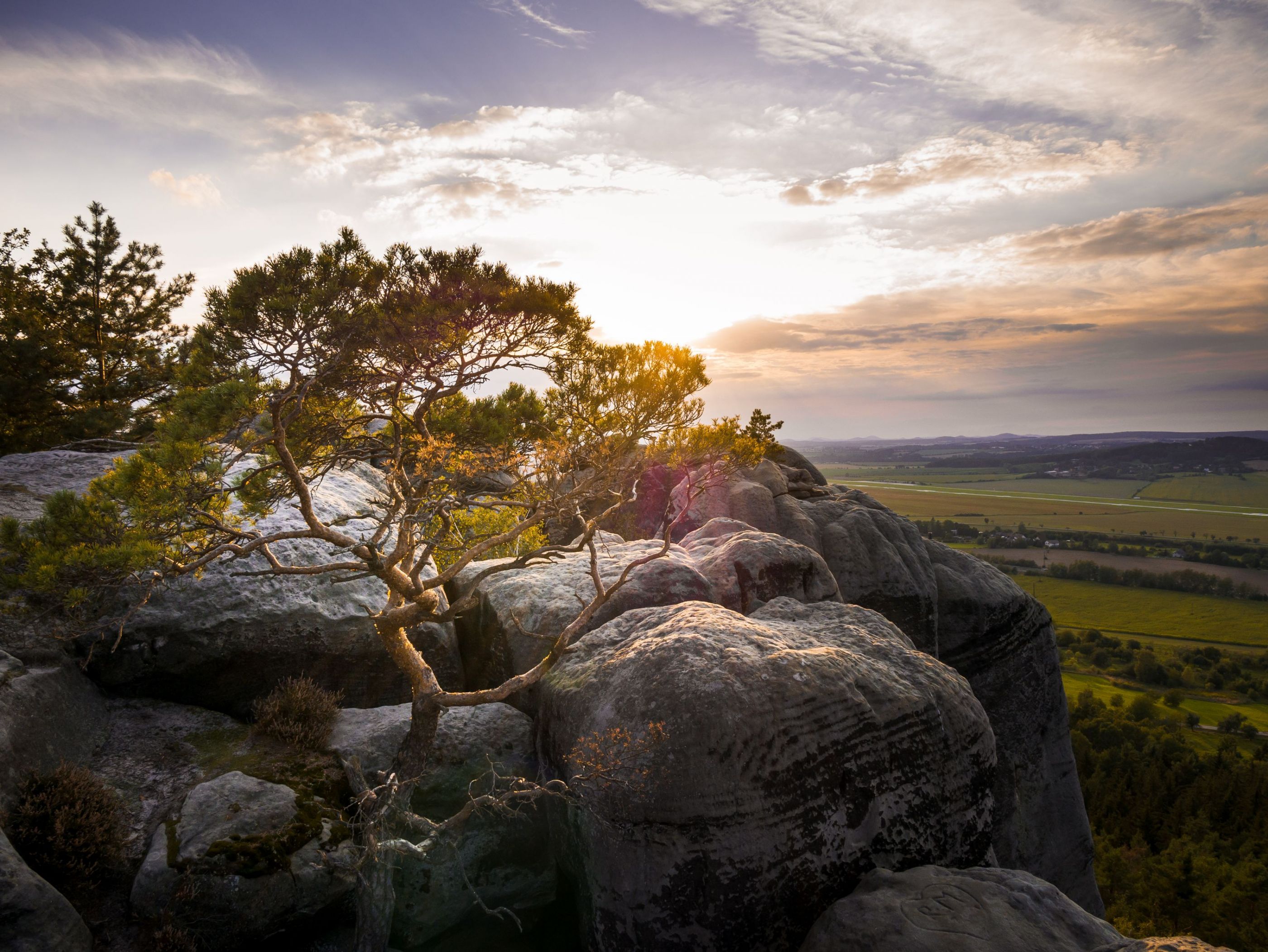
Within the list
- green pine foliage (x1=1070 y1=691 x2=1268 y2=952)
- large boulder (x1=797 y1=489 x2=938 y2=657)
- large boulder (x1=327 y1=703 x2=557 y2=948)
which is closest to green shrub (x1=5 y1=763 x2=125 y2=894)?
large boulder (x1=327 y1=703 x2=557 y2=948)

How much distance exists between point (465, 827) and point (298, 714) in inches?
168

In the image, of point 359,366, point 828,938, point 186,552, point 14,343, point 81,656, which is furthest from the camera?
point 14,343

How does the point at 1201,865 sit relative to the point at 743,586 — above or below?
below

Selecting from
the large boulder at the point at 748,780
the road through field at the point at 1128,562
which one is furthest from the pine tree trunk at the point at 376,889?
the road through field at the point at 1128,562

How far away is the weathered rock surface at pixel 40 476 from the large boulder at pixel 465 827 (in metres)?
7.95

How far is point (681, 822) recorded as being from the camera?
31.6 feet

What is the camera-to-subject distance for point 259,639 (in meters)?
13.9

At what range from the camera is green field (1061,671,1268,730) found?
103 meters

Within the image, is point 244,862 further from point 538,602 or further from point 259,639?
point 538,602

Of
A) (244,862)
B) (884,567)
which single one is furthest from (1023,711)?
(244,862)

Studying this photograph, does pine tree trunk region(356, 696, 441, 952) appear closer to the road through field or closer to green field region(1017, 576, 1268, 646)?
green field region(1017, 576, 1268, 646)

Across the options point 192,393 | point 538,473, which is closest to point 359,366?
point 192,393

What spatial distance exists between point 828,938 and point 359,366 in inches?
474

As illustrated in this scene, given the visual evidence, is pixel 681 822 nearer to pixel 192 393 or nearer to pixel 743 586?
pixel 743 586
